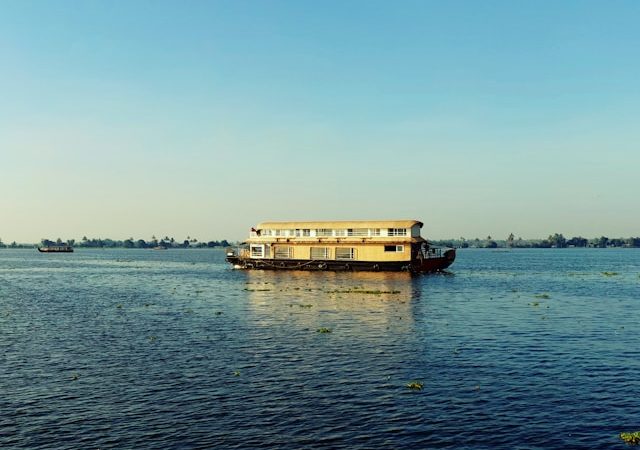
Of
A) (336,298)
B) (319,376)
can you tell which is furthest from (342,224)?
(319,376)

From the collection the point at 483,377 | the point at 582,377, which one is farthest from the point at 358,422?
the point at 582,377

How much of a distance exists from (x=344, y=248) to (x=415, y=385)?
8637 centimetres

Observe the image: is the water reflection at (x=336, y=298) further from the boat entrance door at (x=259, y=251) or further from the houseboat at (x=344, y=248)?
the boat entrance door at (x=259, y=251)

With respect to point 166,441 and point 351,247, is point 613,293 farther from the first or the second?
point 166,441

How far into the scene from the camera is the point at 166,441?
2378 centimetres

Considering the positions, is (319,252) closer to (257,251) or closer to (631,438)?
(257,251)

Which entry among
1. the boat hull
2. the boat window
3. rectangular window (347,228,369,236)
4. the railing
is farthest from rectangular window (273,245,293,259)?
the railing

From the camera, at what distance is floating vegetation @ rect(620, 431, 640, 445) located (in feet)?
77.2

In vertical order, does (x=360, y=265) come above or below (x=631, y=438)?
above

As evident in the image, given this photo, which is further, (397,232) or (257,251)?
(257,251)

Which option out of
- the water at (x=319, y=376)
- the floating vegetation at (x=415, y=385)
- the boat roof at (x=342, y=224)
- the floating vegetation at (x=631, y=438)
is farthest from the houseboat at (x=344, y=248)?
the floating vegetation at (x=631, y=438)

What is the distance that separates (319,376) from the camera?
3381 centimetres

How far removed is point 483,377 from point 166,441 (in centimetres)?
1962

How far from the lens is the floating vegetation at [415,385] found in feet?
103
